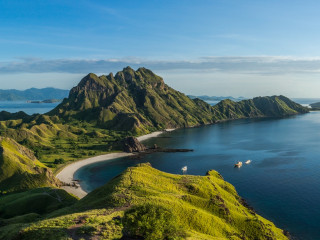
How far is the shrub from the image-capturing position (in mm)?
52531

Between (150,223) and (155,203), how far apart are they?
40.6 feet

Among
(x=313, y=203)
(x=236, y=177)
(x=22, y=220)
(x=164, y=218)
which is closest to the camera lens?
(x=164, y=218)

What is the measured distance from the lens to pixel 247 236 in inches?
3361

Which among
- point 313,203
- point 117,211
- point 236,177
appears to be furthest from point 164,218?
point 236,177

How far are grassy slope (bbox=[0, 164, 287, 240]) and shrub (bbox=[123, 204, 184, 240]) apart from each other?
12.4 feet

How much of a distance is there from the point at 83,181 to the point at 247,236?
122 metres

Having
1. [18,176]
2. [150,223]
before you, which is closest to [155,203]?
[150,223]

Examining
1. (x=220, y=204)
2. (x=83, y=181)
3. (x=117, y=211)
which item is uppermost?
(x=117, y=211)

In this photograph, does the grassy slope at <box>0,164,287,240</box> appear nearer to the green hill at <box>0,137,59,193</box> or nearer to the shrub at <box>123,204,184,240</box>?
the shrub at <box>123,204,184,240</box>

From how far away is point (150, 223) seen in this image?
175 ft

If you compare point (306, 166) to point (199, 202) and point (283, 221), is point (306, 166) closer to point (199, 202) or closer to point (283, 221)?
point (283, 221)

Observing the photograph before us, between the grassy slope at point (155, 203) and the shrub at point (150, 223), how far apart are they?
12.4 ft

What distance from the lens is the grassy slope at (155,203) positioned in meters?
54.6

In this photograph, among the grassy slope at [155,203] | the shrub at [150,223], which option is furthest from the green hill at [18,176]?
the shrub at [150,223]
